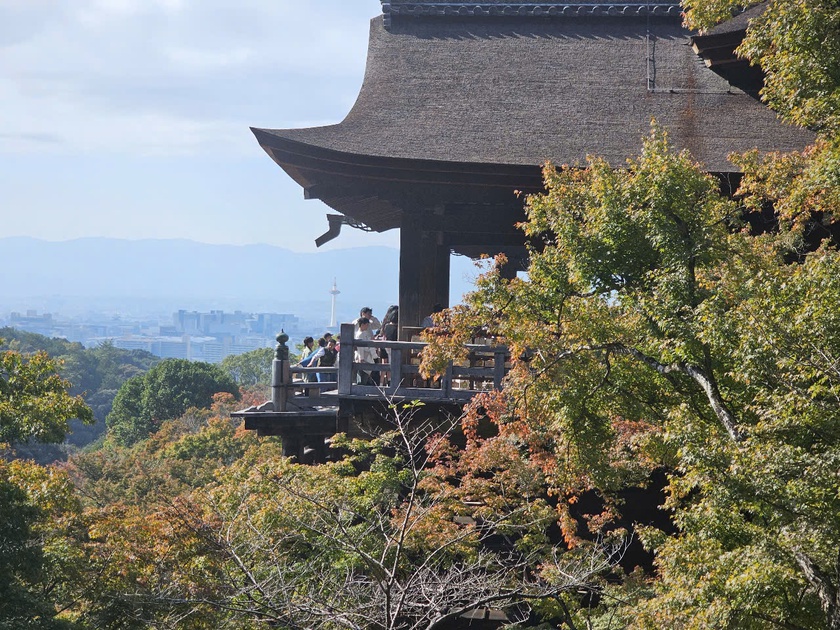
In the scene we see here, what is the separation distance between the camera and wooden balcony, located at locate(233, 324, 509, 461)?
12.2 meters

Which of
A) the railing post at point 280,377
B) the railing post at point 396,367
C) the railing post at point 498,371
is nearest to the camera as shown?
the railing post at point 498,371

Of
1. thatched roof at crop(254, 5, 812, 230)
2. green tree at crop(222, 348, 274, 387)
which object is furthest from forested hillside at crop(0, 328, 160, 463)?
thatched roof at crop(254, 5, 812, 230)

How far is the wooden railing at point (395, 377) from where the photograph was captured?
39.8ft

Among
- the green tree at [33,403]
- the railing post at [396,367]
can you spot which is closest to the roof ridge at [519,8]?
the railing post at [396,367]

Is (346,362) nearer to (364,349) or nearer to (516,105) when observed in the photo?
(364,349)

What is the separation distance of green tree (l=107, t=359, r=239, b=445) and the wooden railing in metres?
37.2

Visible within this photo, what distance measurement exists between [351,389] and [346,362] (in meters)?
0.35

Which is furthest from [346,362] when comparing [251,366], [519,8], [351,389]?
[251,366]

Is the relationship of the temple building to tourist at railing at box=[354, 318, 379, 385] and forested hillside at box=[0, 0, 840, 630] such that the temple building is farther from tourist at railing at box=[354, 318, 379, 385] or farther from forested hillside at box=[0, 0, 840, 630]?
forested hillside at box=[0, 0, 840, 630]

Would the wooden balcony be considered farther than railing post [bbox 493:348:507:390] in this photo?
Yes

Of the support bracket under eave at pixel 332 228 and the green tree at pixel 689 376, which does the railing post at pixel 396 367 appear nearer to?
the green tree at pixel 689 376

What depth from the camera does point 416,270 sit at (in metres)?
14.0

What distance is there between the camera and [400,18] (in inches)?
726

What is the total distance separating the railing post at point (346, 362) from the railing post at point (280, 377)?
131cm
